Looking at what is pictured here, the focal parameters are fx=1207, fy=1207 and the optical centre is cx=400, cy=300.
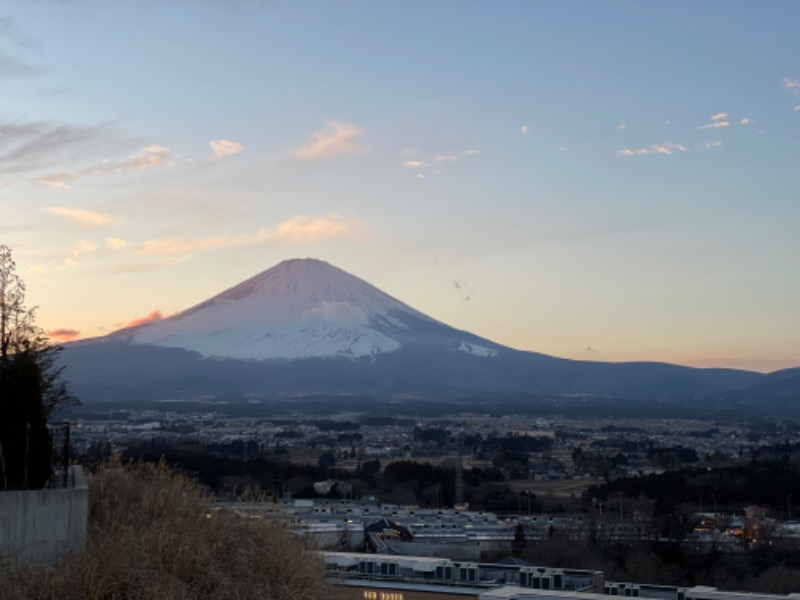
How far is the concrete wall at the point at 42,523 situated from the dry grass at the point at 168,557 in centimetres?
26

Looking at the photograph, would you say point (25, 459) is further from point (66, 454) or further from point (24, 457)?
point (66, 454)

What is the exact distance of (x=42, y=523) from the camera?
12.1 meters

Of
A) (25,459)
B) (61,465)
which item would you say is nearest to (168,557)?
(25,459)

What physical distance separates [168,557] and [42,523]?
1434 mm

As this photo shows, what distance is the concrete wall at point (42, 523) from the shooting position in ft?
38.8

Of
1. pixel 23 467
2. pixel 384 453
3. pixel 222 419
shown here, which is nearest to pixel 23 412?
A: pixel 23 467

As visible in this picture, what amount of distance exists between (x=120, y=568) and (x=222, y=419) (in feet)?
460

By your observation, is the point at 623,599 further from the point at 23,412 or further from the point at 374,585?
the point at 23,412

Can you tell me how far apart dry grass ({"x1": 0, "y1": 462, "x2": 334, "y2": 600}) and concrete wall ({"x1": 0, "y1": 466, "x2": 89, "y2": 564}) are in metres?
0.26

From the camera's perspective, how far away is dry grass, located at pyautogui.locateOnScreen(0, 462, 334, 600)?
11.1m

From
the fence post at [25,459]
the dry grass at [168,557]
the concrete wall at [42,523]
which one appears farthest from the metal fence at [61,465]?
the concrete wall at [42,523]

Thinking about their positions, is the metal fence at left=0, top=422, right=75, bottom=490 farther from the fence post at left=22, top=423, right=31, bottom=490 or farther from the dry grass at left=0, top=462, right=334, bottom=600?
the dry grass at left=0, top=462, right=334, bottom=600

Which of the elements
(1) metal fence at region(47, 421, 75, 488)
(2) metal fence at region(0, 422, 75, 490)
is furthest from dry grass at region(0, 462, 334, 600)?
(2) metal fence at region(0, 422, 75, 490)

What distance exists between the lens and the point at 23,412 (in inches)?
512
